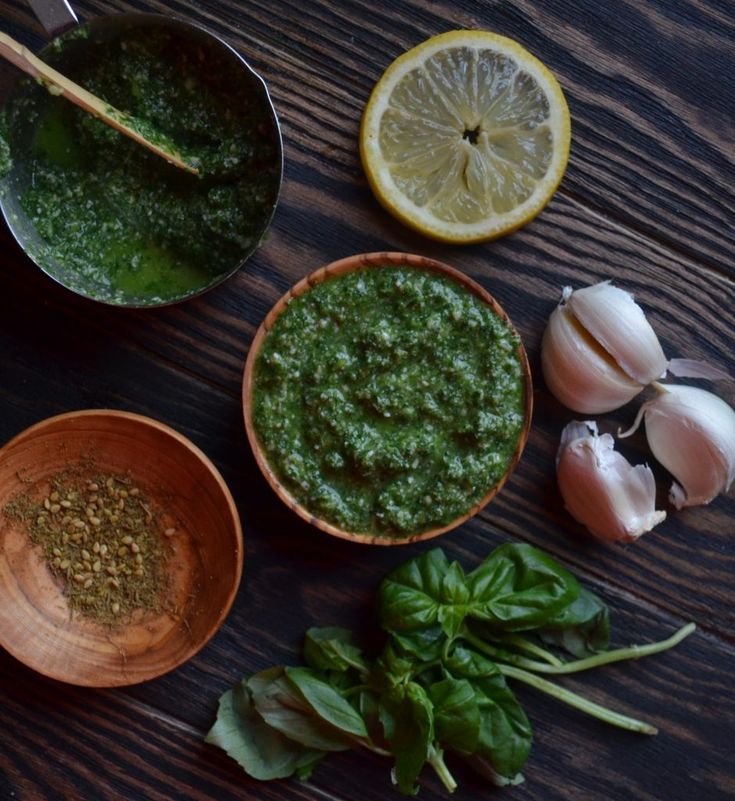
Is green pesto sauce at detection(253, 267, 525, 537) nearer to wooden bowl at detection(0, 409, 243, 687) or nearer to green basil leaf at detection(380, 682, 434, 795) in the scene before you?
wooden bowl at detection(0, 409, 243, 687)

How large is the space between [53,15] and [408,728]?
4.61 ft

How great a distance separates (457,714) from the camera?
164cm

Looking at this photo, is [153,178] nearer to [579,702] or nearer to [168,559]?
[168,559]

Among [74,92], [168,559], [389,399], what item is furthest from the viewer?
[168,559]

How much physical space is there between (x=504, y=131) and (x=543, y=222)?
0.20 m

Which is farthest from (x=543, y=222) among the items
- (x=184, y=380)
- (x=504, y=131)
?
(x=184, y=380)

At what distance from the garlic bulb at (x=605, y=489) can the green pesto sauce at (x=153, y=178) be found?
74cm

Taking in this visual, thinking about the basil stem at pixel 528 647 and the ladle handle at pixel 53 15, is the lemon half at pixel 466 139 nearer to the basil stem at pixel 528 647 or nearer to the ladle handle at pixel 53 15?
the ladle handle at pixel 53 15

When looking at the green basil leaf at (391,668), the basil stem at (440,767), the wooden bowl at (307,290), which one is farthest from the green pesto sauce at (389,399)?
the basil stem at (440,767)

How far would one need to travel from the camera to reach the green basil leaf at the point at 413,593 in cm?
167

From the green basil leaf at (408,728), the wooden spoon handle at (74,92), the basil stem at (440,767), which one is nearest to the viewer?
the wooden spoon handle at (74,92)

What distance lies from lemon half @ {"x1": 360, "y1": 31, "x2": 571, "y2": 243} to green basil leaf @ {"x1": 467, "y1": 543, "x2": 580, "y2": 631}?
2.01 feet

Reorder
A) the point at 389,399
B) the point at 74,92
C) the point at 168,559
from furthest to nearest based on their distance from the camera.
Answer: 1. the point at 168,559
2. the point at 389,399
3. the point at 74,92

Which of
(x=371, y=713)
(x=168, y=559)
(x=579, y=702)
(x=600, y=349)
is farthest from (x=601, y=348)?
(x=168, y=559)
